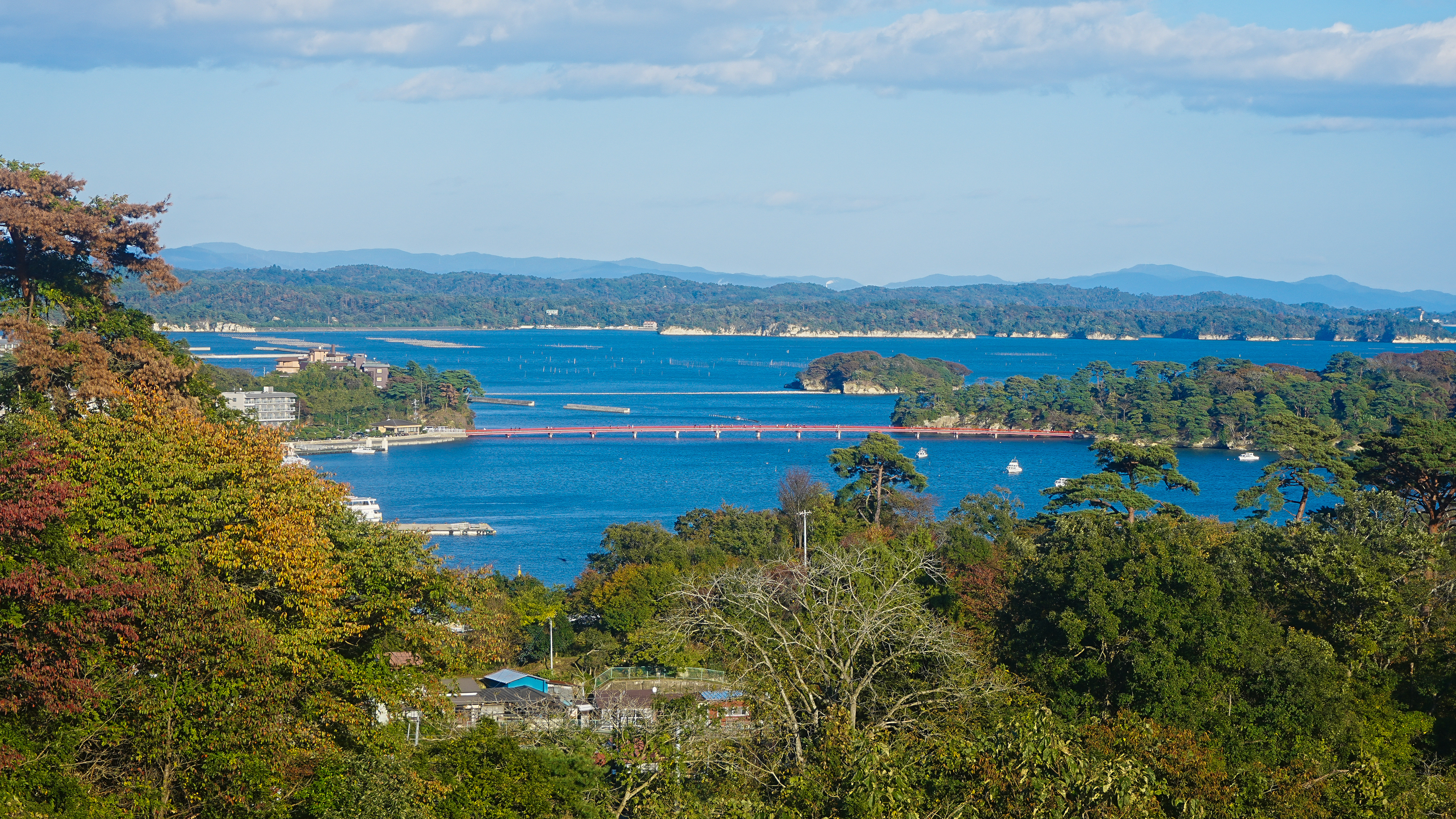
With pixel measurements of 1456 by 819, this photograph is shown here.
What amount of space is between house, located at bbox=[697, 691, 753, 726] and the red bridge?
2031 inches

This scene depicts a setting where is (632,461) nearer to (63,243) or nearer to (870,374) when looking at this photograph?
(63,243)

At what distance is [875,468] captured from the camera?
108 ft

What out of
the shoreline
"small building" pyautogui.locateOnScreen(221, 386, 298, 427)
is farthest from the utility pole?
the shoreline

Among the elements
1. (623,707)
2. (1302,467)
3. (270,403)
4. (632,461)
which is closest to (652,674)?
(623,707)

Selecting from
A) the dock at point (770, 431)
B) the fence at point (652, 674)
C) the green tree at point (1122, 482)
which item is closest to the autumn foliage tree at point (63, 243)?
the fence at point (652, 674)

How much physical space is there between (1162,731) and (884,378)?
3580 inches

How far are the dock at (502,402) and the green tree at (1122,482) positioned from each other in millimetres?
58037

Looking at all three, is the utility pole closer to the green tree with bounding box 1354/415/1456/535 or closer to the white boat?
the green tree with bounding box 1354/415/1456/535

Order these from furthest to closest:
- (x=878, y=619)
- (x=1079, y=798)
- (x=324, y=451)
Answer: (x=324, y=451)
(x=878, y=619)
(x=1079, y=798)

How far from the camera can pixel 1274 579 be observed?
47.6ft

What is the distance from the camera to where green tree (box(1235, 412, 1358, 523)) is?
27.2m

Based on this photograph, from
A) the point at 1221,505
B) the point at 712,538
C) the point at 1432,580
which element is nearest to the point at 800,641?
the point at 1432,580

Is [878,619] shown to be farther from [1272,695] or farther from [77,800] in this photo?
[77,800]

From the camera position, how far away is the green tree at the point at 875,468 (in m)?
31.9
